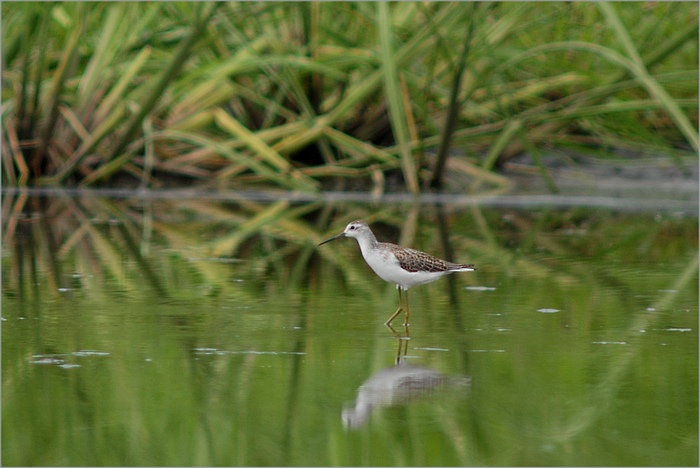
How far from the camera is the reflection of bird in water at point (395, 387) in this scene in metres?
3.57

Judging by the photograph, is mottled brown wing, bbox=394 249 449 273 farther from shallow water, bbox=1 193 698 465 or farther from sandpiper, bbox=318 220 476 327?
shallow water, bbox=1 193 698 465

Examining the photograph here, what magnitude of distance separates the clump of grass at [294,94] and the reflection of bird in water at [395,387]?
4.96 metres

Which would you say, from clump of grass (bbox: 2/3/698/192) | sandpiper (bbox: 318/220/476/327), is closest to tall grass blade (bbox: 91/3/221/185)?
clump of grass (bbox: 2/3/698/192)

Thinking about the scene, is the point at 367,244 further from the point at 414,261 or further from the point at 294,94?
the point at 294,94

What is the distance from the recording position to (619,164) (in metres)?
11.9

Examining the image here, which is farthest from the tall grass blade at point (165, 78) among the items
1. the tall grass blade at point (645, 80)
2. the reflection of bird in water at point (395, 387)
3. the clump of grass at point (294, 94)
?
the reflection of bird in water at point (395, 387)

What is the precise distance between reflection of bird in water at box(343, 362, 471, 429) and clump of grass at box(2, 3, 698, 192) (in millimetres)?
4963

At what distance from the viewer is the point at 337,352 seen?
442cm

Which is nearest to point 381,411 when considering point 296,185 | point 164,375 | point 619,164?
point 164,375

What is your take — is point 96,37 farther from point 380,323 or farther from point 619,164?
point 380,323

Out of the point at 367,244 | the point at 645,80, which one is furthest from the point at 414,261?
the point at 645,80

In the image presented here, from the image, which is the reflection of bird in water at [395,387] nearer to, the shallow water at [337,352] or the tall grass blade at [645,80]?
the shallow water at [337,352]

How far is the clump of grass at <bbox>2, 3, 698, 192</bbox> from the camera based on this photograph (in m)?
9.71

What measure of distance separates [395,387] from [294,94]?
688cm
